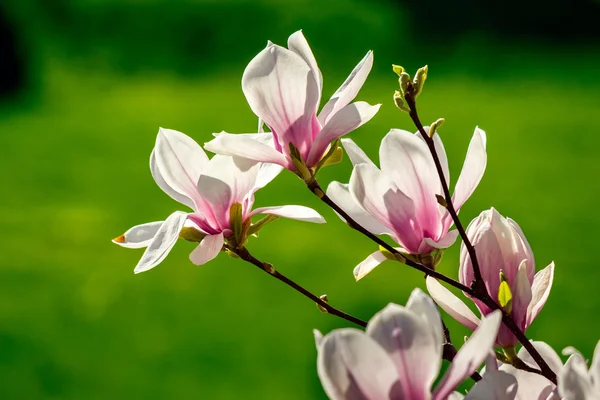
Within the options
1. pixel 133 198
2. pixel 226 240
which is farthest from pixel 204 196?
pixel 133 198

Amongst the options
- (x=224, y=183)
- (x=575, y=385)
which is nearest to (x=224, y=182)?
(x=224, y=183)

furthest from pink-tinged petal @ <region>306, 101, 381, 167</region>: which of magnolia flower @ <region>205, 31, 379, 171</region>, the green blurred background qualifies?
the green blurred background

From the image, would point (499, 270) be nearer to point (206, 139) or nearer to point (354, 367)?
point (354, 367)

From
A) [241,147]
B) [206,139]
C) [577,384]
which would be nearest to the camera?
[577,384]

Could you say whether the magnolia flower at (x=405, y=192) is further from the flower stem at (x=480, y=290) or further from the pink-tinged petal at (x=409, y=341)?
the pink-tinged petal at (x=409, y=341)

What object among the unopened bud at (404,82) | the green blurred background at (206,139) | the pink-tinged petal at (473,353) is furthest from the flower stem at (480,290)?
the green blurred background at (206,139)

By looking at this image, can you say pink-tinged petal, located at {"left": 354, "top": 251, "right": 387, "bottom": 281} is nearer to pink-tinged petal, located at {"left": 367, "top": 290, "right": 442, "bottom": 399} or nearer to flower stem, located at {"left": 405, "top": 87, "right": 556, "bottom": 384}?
flower stem, located at {"left": 405, "top": 87, "right": 556, "bottom": 384}

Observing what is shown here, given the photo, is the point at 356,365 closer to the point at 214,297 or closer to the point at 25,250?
the point at 214,297
